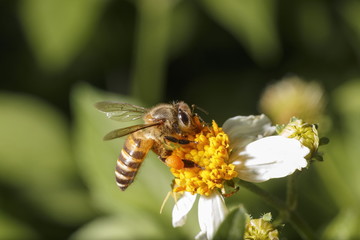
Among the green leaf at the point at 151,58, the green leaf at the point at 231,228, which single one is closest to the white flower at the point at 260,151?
A: the green leaf at the point at 231,228

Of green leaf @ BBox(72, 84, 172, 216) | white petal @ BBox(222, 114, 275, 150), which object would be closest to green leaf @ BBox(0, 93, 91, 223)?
green leaf @ BBox(72, 84, 172, 216)

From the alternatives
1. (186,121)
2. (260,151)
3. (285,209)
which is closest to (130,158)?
(186,121)

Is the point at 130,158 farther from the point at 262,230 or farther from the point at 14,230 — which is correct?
the point at 14,230

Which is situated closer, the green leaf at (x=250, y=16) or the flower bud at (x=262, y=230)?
the flower bud at (x=262, y=230)

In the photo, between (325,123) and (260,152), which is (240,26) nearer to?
(325,123)

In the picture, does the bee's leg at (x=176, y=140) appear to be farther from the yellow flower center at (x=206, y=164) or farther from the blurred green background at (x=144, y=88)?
the blurred green background at (x=144, y=88)

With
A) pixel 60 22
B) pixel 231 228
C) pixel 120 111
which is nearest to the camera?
pixel 231 228
